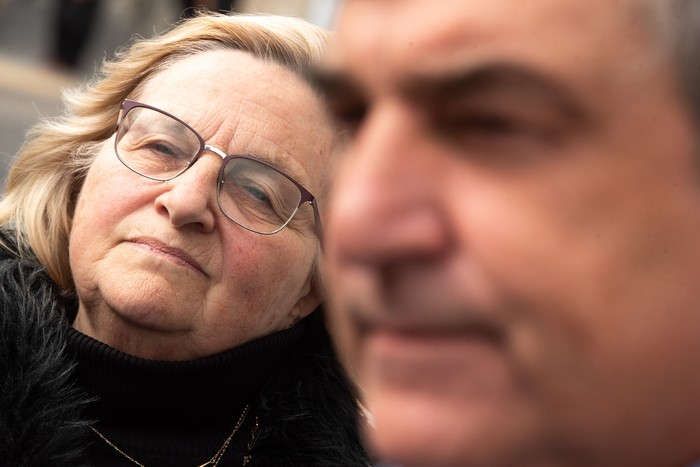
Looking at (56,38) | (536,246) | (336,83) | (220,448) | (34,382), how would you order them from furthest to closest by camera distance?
(56,38) < (220,448) < (34,382) < (336,83) < (536,246)

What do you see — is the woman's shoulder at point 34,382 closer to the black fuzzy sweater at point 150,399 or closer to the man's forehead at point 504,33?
the black fuzzy sweater at point 150,399

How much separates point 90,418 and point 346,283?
1.57 m

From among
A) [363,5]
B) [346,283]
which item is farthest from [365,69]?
[346,283]

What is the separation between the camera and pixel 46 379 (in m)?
1.96

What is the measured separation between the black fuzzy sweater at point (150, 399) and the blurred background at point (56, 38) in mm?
6127

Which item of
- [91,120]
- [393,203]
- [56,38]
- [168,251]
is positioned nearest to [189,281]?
[168,251]

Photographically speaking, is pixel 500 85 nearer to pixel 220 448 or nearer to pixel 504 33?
pixel 504 33

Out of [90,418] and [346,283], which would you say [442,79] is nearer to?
[346,283]

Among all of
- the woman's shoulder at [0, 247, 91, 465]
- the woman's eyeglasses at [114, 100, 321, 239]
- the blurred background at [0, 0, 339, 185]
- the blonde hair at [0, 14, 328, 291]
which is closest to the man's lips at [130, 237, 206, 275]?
the woman's eyeglasses at [114, 100, 321, 239]

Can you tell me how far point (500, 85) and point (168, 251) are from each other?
1.45 metres

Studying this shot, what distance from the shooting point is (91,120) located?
2.50 metres

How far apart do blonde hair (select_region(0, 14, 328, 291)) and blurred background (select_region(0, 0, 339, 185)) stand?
559 centimetres

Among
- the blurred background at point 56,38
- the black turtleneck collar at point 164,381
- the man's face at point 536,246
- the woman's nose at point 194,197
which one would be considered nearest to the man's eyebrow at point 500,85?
the man's face at point 536,246

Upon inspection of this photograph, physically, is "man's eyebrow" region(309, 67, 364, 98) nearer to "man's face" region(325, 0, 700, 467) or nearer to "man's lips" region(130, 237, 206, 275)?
"man's face" region(325, 0, 700, 467)
